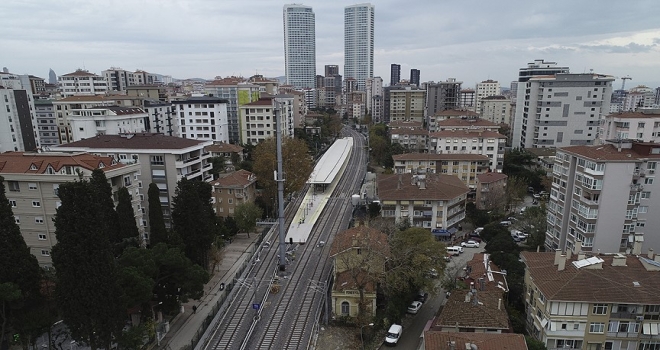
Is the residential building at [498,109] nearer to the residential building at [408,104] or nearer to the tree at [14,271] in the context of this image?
the residential building at [408,104]

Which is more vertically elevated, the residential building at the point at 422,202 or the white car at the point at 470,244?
the residential building at the point at 422,202

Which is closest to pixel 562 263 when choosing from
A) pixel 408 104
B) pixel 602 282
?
pixel 602 282

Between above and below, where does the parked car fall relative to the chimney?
below

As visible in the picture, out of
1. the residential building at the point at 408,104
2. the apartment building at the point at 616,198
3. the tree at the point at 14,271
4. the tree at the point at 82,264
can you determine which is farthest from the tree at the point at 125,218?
the residential building at the point at 408,104

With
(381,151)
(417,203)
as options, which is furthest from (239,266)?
(381,151)

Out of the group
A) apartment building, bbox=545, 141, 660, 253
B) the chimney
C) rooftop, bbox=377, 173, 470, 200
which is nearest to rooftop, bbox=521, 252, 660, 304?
the chimney

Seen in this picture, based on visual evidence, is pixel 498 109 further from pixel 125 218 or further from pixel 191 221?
pixel 125 218

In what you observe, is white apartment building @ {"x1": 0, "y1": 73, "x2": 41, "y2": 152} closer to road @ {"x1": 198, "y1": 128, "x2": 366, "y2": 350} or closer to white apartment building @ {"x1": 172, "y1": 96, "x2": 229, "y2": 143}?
white apartment building @ {"x1": 172, "y1": 96, "x2": 229, "y2": 143}
